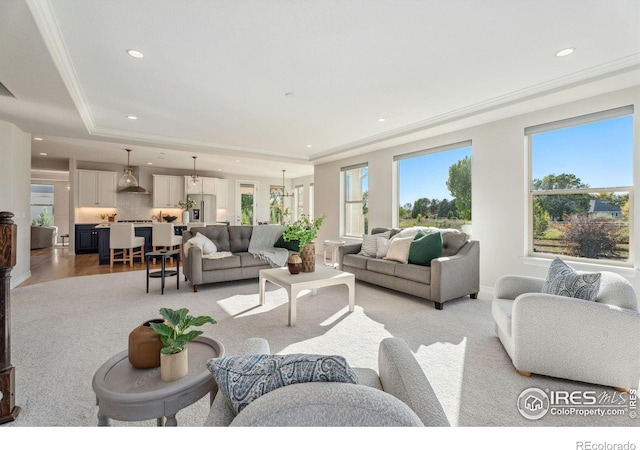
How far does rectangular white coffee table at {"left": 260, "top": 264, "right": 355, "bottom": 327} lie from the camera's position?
3.05 meters

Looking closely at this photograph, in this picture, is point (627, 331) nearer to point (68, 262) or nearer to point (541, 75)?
point (541, 75)

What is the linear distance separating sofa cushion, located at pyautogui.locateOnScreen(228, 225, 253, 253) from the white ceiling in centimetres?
174

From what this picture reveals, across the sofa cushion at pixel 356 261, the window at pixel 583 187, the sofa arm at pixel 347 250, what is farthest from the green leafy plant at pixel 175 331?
the window at pixel 583 187

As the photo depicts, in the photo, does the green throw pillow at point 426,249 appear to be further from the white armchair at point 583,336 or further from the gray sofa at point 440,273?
the white armchair at point 583,336

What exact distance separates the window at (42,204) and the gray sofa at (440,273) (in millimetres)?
11713

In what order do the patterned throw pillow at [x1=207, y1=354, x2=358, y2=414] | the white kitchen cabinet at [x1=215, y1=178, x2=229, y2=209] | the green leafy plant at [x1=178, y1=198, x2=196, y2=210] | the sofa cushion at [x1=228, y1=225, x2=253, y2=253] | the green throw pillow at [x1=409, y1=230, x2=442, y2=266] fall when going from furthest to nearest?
the white kitchen cabinet at [x1=215, y1=178, x2=229, y2=209], the green leafy plant at [x1=178, y1=198, x2=196, y2=210], the sofa cushion at [x1=228, y1=225, x2=253, y2=253], the green throw pillow at [x1=409, y1=230, x2=442, y2=266], the patterned throw pillow at [x1=207, y1=354, x2=358, y2=414]

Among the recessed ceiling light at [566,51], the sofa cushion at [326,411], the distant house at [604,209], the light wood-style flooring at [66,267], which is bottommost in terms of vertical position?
the light wood-style flooring at [66,267]

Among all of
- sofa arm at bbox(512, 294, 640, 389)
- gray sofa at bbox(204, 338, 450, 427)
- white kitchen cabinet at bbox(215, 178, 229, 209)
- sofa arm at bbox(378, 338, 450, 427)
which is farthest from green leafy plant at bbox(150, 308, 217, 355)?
white kitchen cabinet at bbox(215, 178, 229, 209)

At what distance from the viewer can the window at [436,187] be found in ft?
15.8

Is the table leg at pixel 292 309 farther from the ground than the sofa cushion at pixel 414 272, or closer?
closer

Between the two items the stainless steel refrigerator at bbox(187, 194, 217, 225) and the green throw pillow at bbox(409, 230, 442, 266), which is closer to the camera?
the green throw pillow at bbox(409, 230, 442, 266)

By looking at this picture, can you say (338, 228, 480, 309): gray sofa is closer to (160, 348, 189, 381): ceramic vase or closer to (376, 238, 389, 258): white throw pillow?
(376, 238, 389, 258): white throw pillow
